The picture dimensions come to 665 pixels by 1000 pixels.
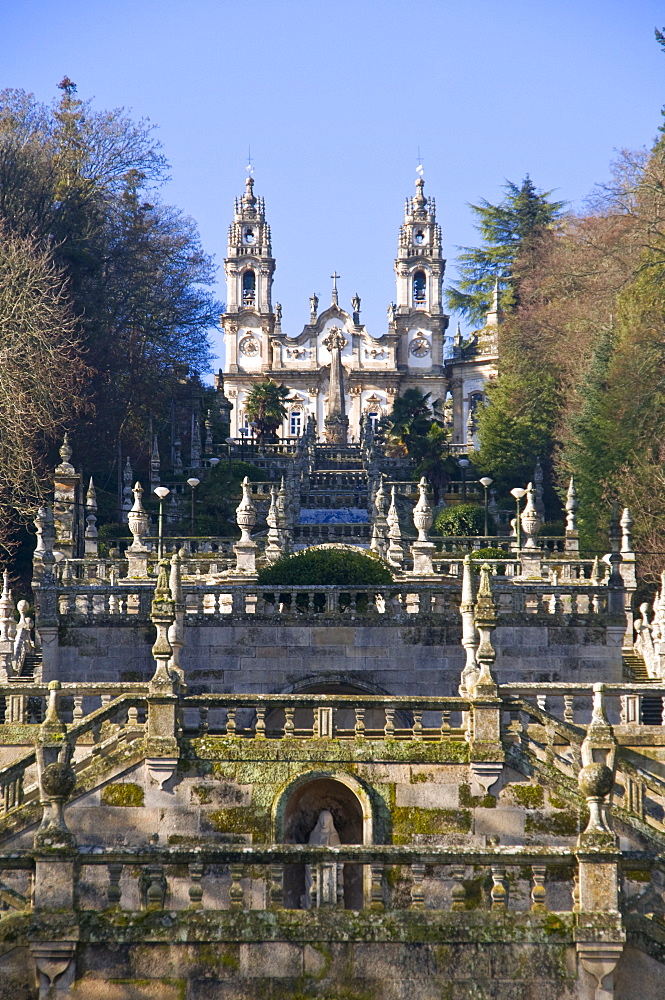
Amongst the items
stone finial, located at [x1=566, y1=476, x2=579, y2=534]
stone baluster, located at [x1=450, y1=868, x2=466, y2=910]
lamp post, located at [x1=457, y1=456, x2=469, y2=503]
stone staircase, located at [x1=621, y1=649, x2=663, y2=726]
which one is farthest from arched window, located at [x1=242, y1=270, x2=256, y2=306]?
stone baluster, located at [x1=450, y1=868, x2=466, y2=910]

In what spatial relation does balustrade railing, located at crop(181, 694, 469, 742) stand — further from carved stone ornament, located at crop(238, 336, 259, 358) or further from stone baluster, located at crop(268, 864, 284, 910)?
carved stone ornament, located at crop(238, 336, 259, 358)

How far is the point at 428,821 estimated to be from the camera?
17062mm

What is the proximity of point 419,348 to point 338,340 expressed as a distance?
659cm

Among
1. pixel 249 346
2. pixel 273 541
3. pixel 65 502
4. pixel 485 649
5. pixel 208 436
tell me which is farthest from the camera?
pixel 249 346

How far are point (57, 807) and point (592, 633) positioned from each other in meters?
13.8

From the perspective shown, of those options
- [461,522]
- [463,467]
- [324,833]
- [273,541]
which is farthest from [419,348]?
[324,833]

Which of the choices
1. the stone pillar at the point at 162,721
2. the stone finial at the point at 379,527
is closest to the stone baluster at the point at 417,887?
the stone pillar at the point at 162,721

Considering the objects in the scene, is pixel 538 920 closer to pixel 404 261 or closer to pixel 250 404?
pixel 250 404

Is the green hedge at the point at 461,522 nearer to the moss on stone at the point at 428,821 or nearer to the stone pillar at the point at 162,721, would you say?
the stone pillar at the point at 162,721

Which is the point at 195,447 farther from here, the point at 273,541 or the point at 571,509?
the point at 571,509

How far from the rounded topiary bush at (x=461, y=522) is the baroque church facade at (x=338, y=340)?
46803 mm

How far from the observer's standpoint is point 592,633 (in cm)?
2598

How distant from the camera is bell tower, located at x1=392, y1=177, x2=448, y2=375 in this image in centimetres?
10294

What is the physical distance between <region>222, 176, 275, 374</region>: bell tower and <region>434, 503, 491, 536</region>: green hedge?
55838mm
